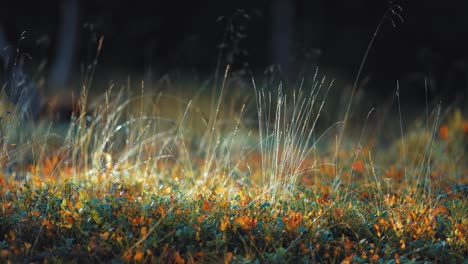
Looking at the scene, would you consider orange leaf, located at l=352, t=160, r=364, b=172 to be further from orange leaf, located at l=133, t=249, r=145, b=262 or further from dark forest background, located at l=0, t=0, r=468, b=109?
dark forest background, located at l=0, t=0, r=468, b=109

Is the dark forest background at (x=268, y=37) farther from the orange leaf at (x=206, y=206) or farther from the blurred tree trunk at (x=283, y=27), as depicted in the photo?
the orange leaf at (x=206, y=206)

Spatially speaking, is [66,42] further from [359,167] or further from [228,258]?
[228,258]

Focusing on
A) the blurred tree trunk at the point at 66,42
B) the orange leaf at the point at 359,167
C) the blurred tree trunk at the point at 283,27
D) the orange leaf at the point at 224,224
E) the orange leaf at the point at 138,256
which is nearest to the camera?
the orange leaf at the point at 138,256

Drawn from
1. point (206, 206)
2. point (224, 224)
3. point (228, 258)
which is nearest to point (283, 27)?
point (206, 206)

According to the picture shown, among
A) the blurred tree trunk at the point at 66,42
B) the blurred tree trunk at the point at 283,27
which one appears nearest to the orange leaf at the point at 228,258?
the blurred tree trunk at the point at 283,27

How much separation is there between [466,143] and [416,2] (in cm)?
947

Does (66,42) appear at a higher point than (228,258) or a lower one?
lower

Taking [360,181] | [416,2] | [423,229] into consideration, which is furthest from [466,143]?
[416,2]

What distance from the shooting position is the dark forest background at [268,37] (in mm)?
14961

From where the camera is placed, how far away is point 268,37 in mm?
18078

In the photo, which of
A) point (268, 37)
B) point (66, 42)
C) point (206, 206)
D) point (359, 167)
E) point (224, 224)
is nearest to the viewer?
point (224, 224)

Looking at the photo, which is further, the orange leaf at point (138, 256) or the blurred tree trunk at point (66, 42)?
the blurred tree trunk at point (66, 42)

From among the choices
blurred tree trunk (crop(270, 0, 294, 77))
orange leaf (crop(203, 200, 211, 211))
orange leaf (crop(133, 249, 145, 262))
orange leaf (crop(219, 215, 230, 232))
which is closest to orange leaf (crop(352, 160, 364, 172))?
orange leaf (crop(203, 200, 211, 211))

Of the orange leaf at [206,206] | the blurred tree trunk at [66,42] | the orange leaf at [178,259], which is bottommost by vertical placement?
the blurred tree trunk at [66,42]
